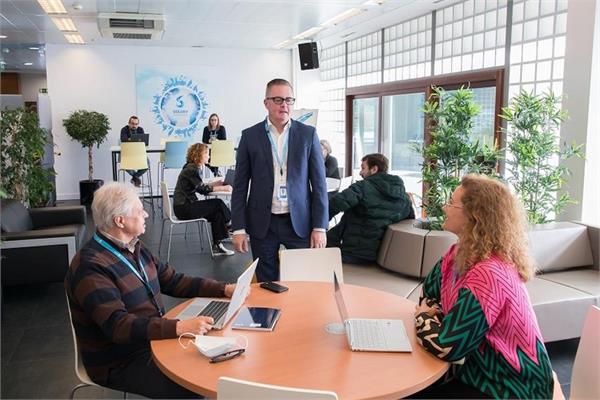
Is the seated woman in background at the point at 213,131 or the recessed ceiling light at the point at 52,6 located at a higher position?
the recessed ceiling light at the point at 52,6

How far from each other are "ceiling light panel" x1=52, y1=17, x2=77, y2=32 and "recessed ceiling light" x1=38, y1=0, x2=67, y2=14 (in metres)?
0.46

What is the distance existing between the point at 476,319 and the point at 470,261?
0.24 metres

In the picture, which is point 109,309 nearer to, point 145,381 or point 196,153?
point 145,381

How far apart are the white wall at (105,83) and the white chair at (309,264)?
8.79 metres

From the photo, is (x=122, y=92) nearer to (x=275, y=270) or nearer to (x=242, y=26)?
(x=242, y=26)

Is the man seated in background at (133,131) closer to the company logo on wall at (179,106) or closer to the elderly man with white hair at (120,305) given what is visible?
the company logo on wall at (179,106)

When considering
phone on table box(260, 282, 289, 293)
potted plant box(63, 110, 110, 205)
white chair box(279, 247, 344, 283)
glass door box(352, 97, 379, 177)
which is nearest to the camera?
phone on table box(260, 282, 289, 293)

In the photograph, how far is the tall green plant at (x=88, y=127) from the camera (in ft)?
31.7

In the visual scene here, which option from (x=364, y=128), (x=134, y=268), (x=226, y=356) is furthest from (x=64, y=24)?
(x=226, y=356)

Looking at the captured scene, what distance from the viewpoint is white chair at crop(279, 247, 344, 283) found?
2.74 m

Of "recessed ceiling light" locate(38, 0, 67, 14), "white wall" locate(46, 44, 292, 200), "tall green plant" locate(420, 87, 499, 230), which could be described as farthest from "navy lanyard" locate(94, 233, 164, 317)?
"white wall" locate(46, 44, 292, 200)

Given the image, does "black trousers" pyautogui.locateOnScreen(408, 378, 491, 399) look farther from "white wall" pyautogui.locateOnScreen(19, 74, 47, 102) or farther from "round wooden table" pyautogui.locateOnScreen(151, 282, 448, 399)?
"white wall" pyautogui.locateOnScreen(19, 74, 47, 102)

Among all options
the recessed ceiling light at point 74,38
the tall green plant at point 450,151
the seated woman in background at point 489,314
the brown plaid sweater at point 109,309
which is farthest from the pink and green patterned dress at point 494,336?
the recessed ceiling light at point 74,38

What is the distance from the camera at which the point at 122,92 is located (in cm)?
1068
